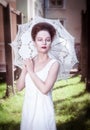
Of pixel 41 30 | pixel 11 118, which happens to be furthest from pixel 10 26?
pixel 11 118

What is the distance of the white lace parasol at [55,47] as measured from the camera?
160 cm

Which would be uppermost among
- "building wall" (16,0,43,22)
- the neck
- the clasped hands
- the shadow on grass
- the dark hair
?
"building wall" (16,0,43,22)

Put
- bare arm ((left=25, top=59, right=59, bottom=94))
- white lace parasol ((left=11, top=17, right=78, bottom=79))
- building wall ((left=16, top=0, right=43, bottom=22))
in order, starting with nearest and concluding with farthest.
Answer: bare arm ((left=25, top=59, right=59, bottom=94))
white lace parasol ((left=11, top=17, right=78, bottom=79))
building wall ((left=16, top=0, right=43, bottom=22))

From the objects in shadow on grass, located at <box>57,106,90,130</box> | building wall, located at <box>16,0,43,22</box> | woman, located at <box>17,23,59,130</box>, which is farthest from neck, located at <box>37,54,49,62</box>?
shadow on grass, located at <box>57,106,90,130</box>

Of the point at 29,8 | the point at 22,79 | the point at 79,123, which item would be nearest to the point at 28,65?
the point at 22,79

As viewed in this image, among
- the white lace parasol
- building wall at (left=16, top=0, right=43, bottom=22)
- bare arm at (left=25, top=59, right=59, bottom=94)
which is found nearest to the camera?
bare arm at (left=25, top=59, right=59, bottom=94)

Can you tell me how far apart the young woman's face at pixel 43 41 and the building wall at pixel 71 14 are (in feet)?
0.67

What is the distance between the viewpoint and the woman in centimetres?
147

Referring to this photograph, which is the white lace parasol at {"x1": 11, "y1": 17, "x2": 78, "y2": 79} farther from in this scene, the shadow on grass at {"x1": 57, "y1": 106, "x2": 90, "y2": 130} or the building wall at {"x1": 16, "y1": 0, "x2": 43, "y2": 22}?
the shadow on grass at {"x1": 57, "y1": 106, "x2": 90, "y2": 130}

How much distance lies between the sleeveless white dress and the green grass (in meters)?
0.21

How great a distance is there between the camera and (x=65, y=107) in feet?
6.04

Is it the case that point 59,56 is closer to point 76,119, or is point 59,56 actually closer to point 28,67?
point 28,67

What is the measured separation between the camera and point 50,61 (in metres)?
1.49

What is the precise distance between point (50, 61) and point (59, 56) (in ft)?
0.46
